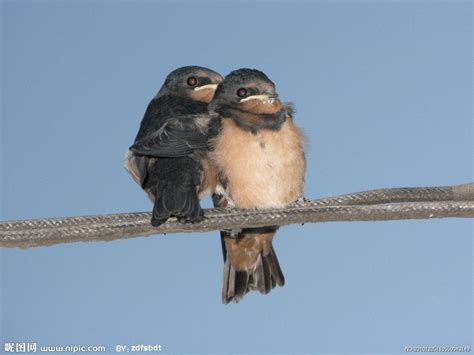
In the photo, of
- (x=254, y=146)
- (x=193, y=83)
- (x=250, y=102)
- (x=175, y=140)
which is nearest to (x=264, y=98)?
(x=250, y=102)

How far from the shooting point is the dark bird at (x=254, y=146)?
466 cm

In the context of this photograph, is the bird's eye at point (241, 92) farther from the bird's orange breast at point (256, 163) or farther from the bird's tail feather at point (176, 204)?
the bird's tail feather at point (176, 204)

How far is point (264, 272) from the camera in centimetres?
540

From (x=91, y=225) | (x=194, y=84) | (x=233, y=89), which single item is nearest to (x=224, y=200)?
(x=233, y=89)

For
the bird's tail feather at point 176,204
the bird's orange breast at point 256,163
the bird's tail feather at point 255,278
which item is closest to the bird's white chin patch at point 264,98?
the bird's orange breast at point 256,163

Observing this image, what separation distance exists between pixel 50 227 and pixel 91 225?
159mm

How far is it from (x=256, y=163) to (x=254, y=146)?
0.30 feet

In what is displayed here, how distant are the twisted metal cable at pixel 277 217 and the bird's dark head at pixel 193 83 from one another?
5.89ft

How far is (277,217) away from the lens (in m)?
3.72

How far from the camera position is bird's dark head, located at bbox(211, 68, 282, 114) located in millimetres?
4730

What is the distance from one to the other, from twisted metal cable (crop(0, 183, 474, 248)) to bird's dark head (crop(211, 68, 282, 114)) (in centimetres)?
96

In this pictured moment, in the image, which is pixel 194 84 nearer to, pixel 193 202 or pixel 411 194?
pixel 193 202

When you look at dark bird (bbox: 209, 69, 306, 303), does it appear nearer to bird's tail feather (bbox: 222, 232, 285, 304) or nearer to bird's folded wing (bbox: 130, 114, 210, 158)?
bird's folded wing (bbox: 130, 114, 210, 158)

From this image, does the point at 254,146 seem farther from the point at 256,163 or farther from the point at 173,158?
the point at 173,158
